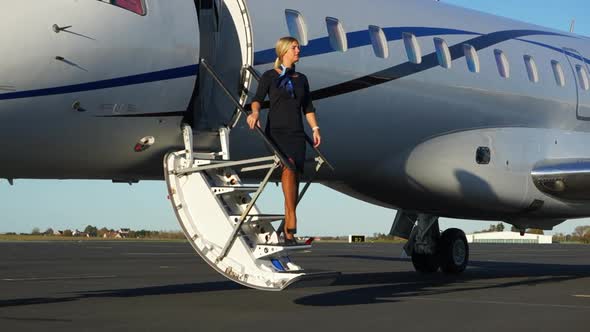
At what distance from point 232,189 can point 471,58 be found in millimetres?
6490

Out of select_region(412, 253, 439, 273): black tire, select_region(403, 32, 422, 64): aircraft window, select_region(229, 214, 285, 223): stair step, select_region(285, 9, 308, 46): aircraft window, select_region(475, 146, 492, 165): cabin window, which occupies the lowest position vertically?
select_region(229, 214, 285, 223): stair step

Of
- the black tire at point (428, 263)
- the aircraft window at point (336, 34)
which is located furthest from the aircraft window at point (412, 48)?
the black tire at point (428, 263)

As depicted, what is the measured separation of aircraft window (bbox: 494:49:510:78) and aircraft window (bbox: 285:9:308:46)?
4683 millimetres

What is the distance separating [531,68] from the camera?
1728 centimetres

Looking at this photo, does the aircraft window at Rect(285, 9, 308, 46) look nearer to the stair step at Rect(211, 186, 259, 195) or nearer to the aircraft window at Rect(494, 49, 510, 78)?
the stair step at Rect(211, 186, 259, 195)

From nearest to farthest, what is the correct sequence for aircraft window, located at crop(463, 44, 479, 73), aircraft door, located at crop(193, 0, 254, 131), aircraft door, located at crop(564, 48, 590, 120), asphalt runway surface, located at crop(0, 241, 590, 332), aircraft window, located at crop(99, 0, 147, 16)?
asphalt runway surface, located at crop(0, 241, 590, 332), aircraft window, located at crop(99, 0, 147, 16), aircraft door, located at crop(193, 0, 254, 131), aircraft window, located at crop(463, 44, 479, 73), aircraft door, located at crop(564, 48, 590, 120)

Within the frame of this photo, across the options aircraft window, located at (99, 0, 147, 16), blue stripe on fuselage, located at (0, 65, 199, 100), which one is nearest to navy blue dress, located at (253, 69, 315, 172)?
blue stripe on fuselage, located at (0, 65, 199, 100)

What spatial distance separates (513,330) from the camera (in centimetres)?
869

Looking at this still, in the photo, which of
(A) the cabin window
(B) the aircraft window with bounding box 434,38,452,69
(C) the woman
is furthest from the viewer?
(A) the cabin window

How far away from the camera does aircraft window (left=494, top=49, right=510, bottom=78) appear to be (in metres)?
16.5

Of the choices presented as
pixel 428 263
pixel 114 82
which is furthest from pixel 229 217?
pixel 428 263

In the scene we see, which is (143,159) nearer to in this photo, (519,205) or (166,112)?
(166,112)

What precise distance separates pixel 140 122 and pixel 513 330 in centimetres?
470

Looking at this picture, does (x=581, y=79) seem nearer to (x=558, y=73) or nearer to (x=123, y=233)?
(x=558, y=73)
